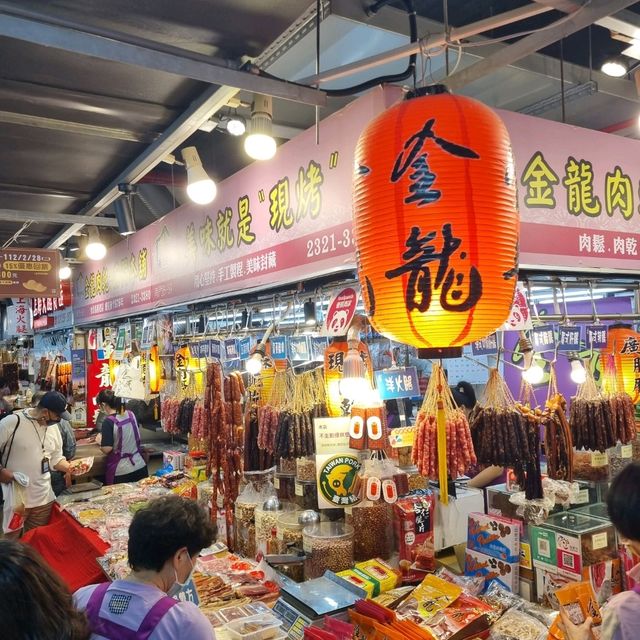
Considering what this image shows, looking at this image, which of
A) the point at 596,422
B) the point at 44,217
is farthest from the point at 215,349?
the point at 596,422

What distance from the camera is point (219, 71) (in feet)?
10.4

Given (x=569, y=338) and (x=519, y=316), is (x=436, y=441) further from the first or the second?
(x=569, y=338)

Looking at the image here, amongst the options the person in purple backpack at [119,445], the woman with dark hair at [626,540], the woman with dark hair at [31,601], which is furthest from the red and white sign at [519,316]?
the person in purple backpack at [119,445]

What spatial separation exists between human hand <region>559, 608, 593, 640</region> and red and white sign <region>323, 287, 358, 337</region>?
7.41ft

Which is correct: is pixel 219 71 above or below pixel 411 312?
above

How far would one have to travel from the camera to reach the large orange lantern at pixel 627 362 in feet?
17.2

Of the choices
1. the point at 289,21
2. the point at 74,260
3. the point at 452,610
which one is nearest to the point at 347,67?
the point at 289,21

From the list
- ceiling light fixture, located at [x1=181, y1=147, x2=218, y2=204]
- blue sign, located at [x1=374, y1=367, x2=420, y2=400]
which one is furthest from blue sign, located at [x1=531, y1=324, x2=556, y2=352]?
ceiling light fixture, located at [x1=181, y1=147, x2=218, y2=204]

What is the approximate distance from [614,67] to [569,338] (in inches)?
105

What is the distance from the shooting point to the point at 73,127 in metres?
4.57

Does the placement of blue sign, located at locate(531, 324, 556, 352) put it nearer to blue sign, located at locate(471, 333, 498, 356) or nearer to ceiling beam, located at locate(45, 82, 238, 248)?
blue sign, located at locate(471, 333, 498, 356)

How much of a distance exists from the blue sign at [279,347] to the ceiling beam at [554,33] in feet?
8.60

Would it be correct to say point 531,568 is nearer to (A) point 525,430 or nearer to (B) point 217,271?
(A) point 525,430

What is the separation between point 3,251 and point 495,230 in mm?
8829
